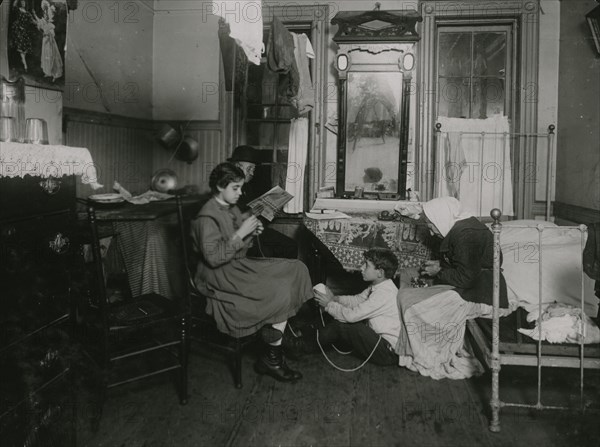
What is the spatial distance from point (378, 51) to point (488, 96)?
135 cm

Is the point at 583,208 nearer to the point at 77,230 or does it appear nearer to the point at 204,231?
the point at 204,231

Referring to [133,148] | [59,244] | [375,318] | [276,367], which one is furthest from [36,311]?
[133,148]

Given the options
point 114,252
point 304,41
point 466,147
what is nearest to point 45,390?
point 114,252

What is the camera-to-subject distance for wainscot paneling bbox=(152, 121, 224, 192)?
5812mm

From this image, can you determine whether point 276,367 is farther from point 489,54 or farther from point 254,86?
point 489,54

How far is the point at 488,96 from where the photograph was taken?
5305 mm

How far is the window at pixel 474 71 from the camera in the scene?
529 cm

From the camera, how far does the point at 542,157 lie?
204 inches

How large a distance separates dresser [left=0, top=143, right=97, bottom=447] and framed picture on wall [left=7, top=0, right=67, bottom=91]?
924mm

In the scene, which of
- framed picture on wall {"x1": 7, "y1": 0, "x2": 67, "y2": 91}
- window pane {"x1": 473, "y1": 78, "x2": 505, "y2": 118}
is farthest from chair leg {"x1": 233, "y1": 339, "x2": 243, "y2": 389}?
window pane {"x1": 473, "y1": 78, "x2": 505, "y2": 118}

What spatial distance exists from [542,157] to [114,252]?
4.44m

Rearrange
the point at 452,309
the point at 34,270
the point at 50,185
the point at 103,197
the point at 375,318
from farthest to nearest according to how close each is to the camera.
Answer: the point at 103,197 → the point at 375,318 → the point at 452,309 → the point at 50,185 → the point at 34,270

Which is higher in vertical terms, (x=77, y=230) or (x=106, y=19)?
(x=106, y=19)

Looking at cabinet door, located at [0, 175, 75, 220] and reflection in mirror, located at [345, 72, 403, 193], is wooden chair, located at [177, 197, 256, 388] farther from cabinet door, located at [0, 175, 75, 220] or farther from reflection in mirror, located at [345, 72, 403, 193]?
reflection in mirror, located at [345, 72, 403, 193]
